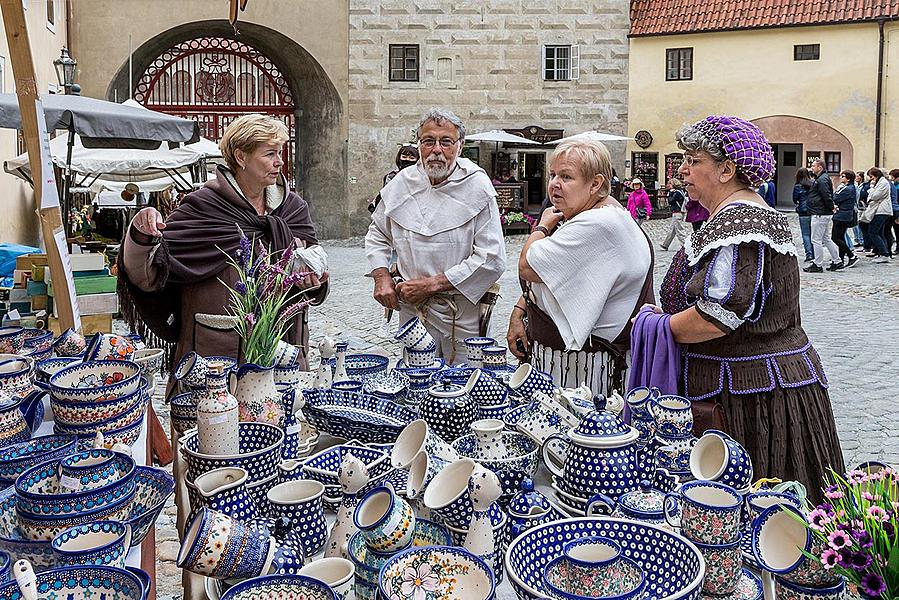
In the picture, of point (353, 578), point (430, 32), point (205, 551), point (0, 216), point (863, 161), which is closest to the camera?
point (205, 551)

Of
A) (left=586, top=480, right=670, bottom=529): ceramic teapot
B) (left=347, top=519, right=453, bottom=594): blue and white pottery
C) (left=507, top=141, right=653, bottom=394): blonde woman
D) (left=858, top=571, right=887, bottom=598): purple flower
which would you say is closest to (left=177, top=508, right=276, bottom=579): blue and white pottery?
(left=347, top=519, right=453, bottom=594): blue and white pottery

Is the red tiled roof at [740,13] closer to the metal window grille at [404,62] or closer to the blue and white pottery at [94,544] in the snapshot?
the metal window grille at [404,62]

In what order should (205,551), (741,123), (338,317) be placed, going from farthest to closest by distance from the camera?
(338,317) < (741,123) < (205,551)

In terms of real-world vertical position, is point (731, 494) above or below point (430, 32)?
below

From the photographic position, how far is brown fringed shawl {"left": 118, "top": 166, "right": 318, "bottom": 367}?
4.02 meters

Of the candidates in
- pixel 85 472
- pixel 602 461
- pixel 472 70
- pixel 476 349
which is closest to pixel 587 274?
pixel 476 349

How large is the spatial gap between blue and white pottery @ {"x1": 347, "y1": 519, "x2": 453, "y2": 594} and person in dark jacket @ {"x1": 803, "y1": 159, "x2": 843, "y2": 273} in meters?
15.3

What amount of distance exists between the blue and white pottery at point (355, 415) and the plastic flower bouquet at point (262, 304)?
8.9 inches

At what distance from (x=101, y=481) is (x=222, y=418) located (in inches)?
14.2

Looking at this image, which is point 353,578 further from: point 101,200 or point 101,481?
point 101,200

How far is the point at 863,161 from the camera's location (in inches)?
1097

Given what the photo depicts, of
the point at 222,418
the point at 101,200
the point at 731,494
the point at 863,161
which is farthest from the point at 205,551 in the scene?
the point at 863,161

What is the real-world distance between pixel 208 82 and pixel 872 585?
80.7 ft

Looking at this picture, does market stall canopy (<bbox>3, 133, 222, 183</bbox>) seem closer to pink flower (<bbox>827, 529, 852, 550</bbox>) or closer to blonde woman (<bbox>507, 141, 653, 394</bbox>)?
blonde woman (<bbox>507, 141, 653, 394</bbox>)
